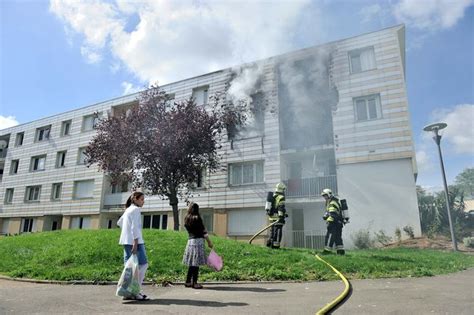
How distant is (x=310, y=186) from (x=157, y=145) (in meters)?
8.66

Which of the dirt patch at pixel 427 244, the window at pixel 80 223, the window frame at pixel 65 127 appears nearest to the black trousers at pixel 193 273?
the dirt patch at pixel 427 244

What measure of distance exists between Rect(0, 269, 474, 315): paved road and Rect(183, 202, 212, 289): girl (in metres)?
0.25

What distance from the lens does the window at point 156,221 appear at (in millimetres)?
24375

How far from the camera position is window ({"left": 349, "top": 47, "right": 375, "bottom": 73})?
19627 millimetres

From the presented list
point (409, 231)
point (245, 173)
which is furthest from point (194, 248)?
point (245, 173)

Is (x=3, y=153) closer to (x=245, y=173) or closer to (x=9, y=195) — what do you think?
(x=9, y=195)

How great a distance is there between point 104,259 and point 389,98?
15980mm

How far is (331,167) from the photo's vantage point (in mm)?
19781

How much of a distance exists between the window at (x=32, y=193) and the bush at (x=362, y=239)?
1077 inches

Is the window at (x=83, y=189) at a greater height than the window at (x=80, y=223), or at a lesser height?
greater

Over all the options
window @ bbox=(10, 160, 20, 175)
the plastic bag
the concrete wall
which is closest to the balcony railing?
the concrete wall

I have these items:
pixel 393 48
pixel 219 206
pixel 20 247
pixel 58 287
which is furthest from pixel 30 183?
pixel 393 48

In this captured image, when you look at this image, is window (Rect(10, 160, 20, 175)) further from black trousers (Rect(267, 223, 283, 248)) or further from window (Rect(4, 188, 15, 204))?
black trousers (Rect(267, 223, 283, 248))

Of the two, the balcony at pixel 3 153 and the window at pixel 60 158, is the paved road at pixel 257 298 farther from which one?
the balcony at pixel 3 153
